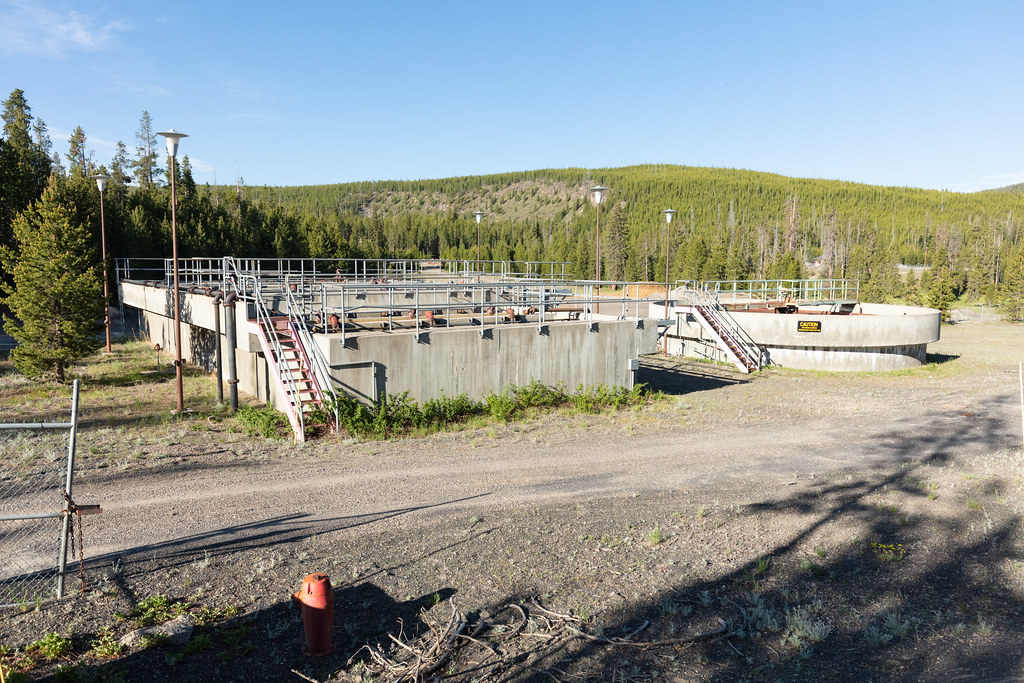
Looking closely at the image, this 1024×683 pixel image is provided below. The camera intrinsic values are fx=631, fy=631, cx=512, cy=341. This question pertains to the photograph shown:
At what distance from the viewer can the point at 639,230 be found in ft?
480

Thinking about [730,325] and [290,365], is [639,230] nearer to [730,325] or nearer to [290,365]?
[730,325]

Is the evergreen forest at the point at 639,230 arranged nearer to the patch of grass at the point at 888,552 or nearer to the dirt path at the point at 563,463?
the dirt path at the point at 563,463

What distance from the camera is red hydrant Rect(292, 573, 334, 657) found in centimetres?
563

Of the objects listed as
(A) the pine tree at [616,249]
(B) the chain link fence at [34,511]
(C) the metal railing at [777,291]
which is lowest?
(B) the chain link fence at [34,511]

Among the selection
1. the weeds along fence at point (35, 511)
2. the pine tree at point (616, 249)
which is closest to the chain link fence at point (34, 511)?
the weeds along fence at point (35, 511)

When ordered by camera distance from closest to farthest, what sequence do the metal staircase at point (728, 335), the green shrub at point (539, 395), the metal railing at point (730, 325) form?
the green shrub at point (539, 395), the metal staircase at point (728, 335), the metal railing at point (730, 325)

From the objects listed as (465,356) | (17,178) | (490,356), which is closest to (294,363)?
(465,356)

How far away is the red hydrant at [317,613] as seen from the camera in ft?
18.5

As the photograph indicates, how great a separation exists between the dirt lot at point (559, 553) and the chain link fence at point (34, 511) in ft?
1.33

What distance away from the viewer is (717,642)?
6.14 metres

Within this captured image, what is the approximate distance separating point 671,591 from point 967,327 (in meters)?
52.0

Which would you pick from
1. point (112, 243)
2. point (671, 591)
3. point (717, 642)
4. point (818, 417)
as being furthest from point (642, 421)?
point (112, 243)

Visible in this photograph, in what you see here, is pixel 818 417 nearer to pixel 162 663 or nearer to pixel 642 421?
pixel 642 421

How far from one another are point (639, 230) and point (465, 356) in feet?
449
